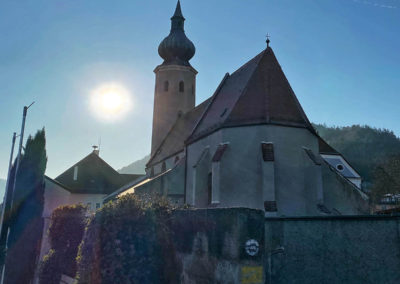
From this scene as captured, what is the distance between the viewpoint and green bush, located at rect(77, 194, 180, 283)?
316 inches

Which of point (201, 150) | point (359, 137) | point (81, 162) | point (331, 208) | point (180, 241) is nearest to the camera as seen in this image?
point (180, 241)

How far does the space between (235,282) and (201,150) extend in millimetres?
12739

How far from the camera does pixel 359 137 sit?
294ft

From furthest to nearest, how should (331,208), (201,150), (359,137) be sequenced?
(359,137), (201,150), (331,208)

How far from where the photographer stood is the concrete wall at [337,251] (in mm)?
9977

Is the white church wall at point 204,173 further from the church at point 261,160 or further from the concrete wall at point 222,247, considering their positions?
the concrete wall at point 222,247

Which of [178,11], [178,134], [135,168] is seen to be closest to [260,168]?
[178,134]

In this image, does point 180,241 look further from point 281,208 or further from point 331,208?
point 331,208

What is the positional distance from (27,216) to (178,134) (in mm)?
12516

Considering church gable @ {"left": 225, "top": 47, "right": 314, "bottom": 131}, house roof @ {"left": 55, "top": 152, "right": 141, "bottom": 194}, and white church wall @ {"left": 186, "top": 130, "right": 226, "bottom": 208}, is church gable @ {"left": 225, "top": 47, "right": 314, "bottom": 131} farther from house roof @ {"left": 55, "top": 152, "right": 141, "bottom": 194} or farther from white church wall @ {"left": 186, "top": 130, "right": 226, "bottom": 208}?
house roof @ {"left": 55, "top": 152, "right": 141, "bottom": 194}

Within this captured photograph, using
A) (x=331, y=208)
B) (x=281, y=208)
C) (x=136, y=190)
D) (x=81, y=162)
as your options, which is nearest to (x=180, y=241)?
(x=281, y=208)

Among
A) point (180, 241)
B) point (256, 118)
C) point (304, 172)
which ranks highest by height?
point (256, 118)

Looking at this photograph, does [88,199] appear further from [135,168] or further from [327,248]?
[135,168]

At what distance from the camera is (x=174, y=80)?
30.8m
